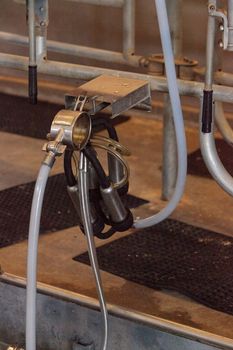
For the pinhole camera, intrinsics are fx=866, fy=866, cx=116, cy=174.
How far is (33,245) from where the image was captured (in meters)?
1.15

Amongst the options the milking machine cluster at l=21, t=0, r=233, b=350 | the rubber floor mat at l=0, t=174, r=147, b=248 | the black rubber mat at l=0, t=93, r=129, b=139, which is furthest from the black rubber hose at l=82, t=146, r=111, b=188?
the black rubber mat at l=0, t=93, r=129, b=139

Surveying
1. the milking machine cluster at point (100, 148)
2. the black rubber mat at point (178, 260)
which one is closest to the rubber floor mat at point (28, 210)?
the black rubber mat at point (178, 260)

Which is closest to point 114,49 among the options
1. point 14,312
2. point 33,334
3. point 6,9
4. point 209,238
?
point 6,9

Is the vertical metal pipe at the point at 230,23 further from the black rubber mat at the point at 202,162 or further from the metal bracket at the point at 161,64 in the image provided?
the black rubber mat at the point at 202,162

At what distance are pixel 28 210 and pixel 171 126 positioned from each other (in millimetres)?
355

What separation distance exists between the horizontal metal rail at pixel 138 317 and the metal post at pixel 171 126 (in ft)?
1.66

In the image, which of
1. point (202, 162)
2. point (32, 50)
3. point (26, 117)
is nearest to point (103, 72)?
point (32, 50)

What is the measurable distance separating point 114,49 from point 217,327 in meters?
1.30

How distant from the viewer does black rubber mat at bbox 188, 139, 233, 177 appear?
2036 mm

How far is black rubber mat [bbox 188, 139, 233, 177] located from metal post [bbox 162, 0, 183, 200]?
182mm

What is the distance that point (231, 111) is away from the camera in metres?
2.31

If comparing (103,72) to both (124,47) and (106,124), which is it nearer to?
(106,124)

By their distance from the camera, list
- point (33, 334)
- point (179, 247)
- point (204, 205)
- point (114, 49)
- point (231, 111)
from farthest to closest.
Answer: point (114, 49) < point (231, 111) < point (204, 205) < point (179, 247) < point (33, 334)

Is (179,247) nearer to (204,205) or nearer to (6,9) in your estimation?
(204,205)
